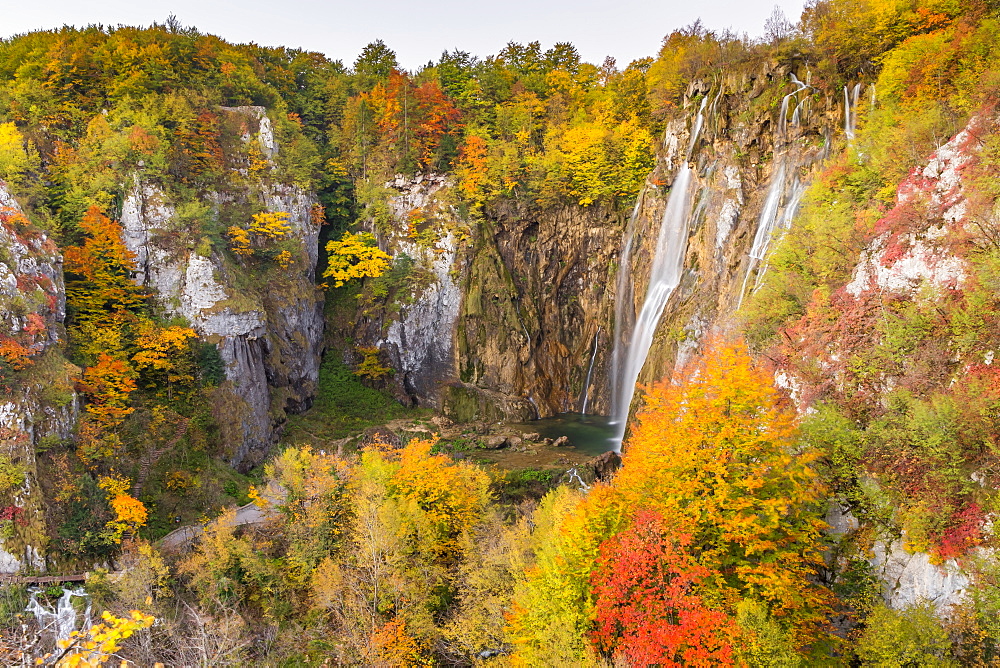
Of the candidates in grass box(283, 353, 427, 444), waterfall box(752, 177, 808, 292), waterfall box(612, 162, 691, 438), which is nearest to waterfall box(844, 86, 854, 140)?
waterfall box(752, 177, 808, 292)

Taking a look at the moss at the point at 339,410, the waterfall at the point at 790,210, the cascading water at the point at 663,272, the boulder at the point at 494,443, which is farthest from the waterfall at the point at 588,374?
the waterfall at the point at 790,210

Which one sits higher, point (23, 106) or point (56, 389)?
point (23, 106)

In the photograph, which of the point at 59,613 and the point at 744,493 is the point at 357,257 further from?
the point at 744,493

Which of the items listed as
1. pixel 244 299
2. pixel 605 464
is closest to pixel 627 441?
pixel 605 464

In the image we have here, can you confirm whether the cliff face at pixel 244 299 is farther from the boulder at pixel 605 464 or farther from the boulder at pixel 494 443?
the boulder at pixel 605 464

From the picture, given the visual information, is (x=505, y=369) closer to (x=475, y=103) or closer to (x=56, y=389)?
(x=475, y=103)

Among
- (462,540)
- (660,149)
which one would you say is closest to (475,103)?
(660,149)

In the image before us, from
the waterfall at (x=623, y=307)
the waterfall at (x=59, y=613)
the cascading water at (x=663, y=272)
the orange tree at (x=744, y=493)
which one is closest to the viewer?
the orange tree at (x=744, y=493)

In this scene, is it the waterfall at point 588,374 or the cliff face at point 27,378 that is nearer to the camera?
the cliff face at point 27,378
